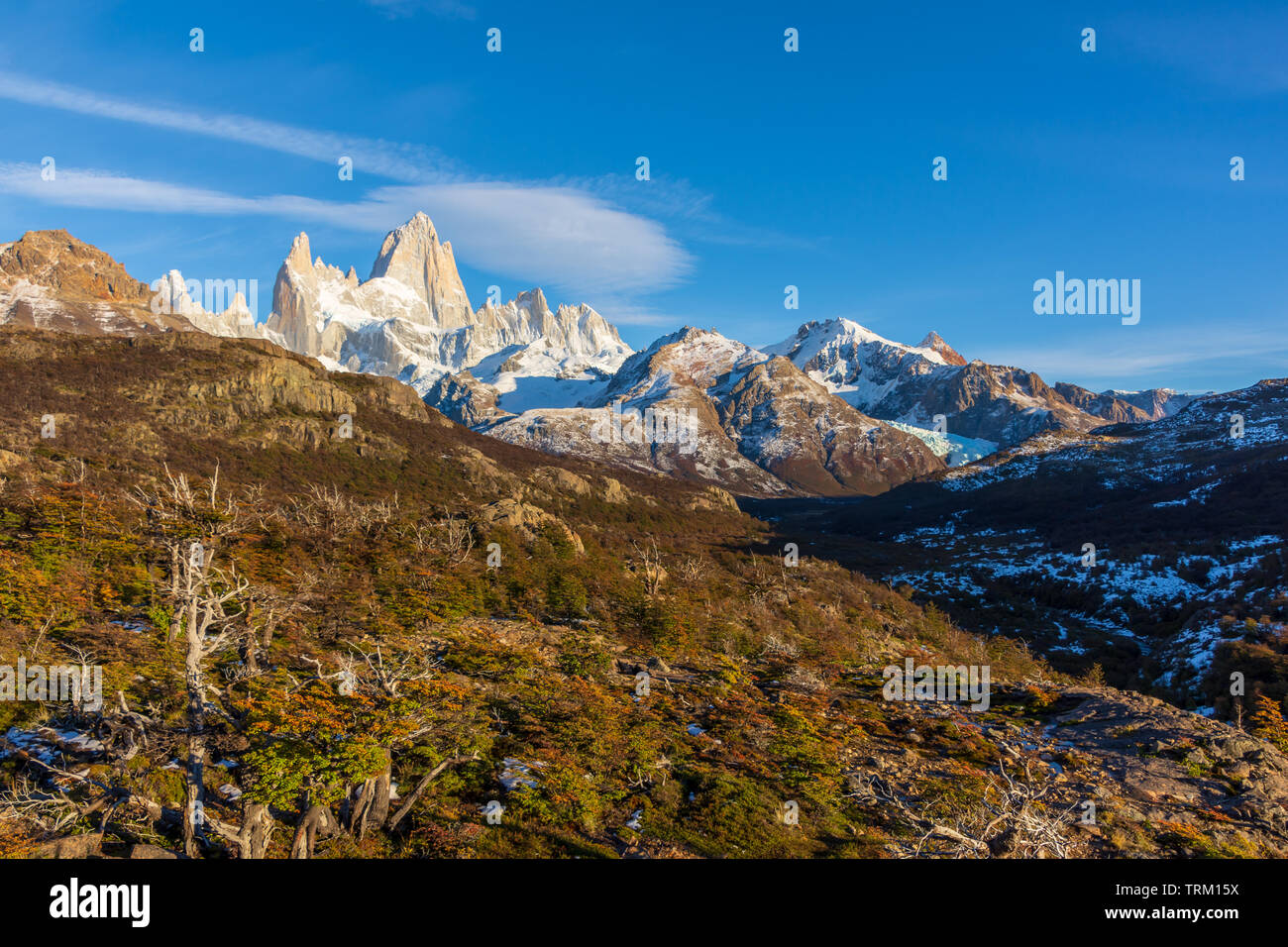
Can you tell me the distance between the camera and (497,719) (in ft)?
57.8

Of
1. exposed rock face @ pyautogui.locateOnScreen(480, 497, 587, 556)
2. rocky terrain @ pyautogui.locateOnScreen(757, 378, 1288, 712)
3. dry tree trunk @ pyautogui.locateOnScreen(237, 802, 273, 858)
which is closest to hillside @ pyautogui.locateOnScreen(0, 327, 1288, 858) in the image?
dry tree trunk @ pyautogui.locateOnScreen(237, 802, 273, 858)

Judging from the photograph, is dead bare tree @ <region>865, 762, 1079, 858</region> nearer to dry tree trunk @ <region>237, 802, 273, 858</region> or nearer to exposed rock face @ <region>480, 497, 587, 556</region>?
dry tree trunk @ <region>237, 802, 273, 858</region>

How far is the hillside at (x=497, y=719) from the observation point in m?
11.8

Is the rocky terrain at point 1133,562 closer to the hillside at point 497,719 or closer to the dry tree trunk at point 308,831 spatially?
the hillside at point 497,719

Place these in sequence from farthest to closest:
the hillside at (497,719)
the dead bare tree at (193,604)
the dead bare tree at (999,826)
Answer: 1. the hillside at (497,719)
2. the dead bare tree at (193,604)
3. the dead bare tree at (999,826)

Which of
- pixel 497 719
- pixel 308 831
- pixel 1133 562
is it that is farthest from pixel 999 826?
pixel 1133 562

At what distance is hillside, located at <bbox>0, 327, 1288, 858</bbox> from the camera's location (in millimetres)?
11773

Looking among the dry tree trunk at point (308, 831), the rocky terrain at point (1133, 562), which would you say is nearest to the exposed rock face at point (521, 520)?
the dry tree trunk at point (308, 831)

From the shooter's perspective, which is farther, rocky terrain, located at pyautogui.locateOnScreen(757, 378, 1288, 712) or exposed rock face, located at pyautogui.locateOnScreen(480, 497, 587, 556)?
rocky terrain, located at pyautogui.locateOnScreen(757, 378, 1288, 712)

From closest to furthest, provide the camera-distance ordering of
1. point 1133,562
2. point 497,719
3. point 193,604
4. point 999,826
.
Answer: point 193,604, point 999,826, point 497,719, point 1133,562

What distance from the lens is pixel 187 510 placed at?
16500mm

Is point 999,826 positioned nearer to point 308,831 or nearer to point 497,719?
point 497,719
